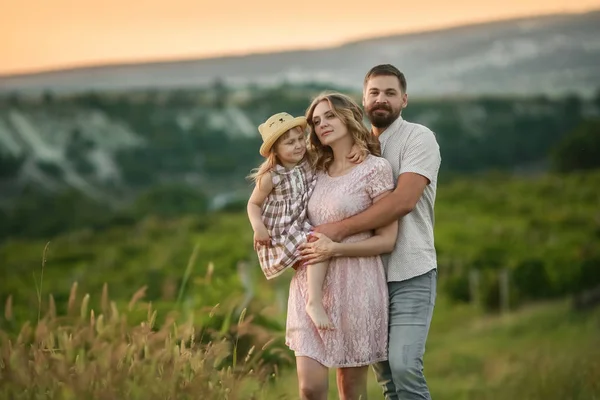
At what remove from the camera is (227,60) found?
242 feet

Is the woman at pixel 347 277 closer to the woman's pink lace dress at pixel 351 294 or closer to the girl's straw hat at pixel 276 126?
the woman's pink lace dress at pixel 351 294

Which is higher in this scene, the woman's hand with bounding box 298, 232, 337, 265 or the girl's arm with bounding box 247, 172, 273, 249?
the girl's arm with bounding box 247, 172, 273, 249

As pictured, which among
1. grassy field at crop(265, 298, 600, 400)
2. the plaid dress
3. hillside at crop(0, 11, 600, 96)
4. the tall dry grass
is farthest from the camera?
hillside at crop(0, 11, 600, 96)

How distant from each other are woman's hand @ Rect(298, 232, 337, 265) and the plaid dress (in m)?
0.04

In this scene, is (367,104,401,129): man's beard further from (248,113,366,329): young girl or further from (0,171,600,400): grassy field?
(0,171,600,400): grassy field

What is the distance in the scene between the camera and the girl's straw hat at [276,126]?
4.43 metres

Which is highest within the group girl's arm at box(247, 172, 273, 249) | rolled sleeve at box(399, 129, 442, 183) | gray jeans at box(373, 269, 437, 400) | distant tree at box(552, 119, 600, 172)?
rolled sleeve at box(399, 129, 442, 183)

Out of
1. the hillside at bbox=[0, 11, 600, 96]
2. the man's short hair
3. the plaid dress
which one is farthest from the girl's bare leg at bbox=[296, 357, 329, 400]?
the hillside at bbox=[0, 11, 600, 96]

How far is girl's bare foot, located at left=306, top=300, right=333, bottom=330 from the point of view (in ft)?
14.4

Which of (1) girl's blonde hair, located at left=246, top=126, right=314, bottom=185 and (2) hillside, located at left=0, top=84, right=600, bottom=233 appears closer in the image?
(1) girl's blonde hair, located at left=246, top=126, right=314, bottom=185

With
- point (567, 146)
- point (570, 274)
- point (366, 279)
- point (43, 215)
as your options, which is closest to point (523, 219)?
point (567, 146)

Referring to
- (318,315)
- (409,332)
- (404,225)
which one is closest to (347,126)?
(404,225)

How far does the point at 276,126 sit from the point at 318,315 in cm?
83

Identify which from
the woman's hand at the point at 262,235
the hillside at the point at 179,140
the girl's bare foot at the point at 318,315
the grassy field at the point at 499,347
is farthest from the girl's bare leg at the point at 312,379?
the hillside at the point at 179,140
